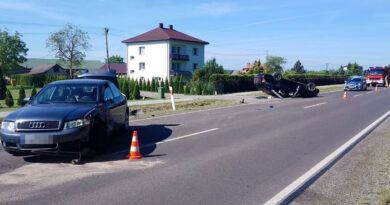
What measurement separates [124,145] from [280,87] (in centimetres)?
1974

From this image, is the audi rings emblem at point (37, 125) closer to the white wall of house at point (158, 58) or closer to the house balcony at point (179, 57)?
the white wall of house at point (158, 58)

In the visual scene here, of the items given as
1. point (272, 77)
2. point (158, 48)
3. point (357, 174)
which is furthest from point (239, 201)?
point (158, 48)

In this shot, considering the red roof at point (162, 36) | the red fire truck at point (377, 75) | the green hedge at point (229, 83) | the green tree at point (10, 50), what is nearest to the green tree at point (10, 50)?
the green tree at point (10, 50)

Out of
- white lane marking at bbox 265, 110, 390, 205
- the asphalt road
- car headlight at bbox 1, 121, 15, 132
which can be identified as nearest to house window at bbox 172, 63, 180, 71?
the asphalt road

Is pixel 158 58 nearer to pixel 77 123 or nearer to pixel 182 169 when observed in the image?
pixel 77 123

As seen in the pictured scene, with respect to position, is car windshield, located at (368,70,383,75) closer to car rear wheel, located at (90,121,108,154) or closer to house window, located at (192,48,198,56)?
house window, located at (192,48,198,56)

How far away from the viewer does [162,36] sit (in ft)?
207

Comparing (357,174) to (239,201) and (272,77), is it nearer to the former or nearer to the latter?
(239,201)

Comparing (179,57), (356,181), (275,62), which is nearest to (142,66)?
(179,57)

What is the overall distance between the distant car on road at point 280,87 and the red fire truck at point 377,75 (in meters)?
25.9

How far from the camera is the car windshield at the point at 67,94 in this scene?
313 inches

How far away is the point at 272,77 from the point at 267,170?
20643mm

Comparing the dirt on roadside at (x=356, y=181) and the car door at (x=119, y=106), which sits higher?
the car door at (x=119, y=106)

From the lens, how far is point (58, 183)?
561 cm
